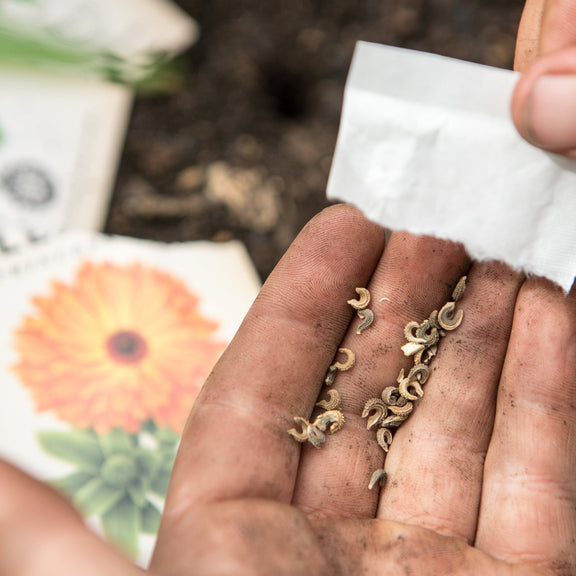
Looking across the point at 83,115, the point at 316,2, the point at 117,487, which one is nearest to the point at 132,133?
the point at 83,115

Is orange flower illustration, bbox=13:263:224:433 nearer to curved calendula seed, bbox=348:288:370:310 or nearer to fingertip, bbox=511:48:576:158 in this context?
curved calendula seed, bbox=348:288:370:310

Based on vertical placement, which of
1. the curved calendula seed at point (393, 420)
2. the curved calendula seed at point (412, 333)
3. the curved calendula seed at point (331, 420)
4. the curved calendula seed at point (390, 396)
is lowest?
the curved calendula seed at point (331, 420)

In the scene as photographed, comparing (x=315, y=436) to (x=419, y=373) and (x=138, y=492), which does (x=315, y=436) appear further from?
(x=138, y=492)

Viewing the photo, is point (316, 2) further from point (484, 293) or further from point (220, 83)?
point (484, 293)

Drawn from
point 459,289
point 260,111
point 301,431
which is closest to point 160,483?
point 301,431

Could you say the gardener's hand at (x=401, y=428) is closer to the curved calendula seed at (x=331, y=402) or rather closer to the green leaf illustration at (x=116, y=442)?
the curved calendula seed at (x=331, y=402)

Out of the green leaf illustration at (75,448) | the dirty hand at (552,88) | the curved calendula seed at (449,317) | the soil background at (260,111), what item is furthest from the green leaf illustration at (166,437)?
the dirty hand at (552,88)
